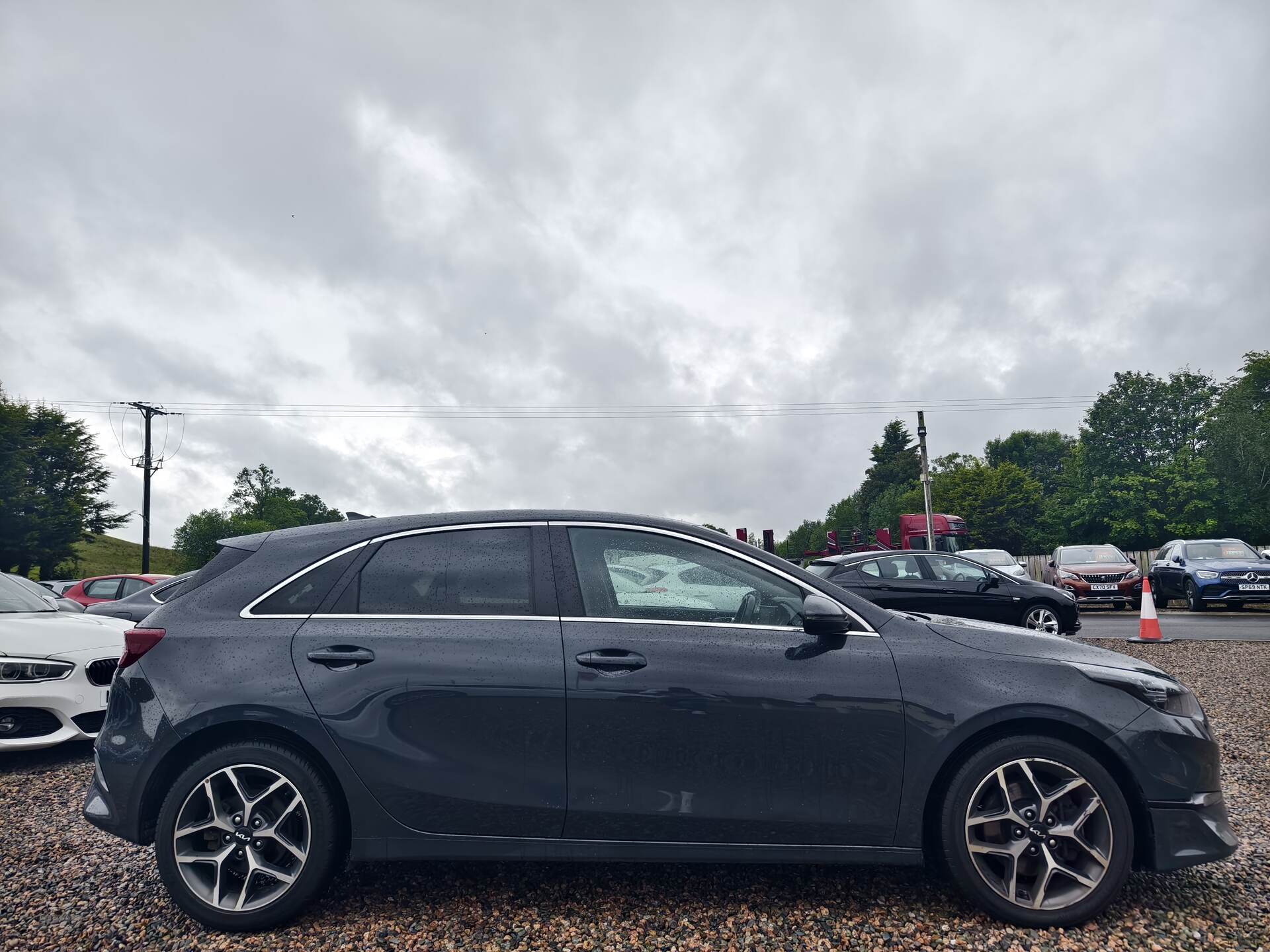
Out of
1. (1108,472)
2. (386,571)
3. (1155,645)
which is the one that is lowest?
(1155,645)

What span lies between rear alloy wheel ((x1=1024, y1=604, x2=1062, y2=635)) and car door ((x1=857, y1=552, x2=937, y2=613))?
4.24ft

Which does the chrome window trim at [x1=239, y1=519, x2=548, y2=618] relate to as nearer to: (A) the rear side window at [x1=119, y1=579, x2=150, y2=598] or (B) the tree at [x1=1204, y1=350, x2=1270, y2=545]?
(A) the rear side window at [x1=119, y1=579, x2=150, y2=598]

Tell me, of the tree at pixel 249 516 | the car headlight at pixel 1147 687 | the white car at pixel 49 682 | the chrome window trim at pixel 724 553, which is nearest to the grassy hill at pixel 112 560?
the tree at pixel 249 516

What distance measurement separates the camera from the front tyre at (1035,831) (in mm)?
2967

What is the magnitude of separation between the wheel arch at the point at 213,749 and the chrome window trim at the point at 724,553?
3.73ft

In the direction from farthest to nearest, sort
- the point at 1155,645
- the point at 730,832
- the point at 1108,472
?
the point at 1108,472
the point at 1155,645
the point at 730,832

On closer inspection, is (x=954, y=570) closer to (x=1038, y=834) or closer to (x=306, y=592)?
(x=1038, y=834)

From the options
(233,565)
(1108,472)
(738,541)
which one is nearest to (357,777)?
(233,565)

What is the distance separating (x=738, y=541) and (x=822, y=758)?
0.88m

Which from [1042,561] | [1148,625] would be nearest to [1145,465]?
[1042,561]

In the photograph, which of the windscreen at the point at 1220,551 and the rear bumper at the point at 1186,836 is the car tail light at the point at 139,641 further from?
the windscreen at the point at 1220,551

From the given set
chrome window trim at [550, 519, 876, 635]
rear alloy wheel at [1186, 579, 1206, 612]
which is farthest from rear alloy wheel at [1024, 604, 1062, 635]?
chrome window trim at [550, 519, 876, 635]

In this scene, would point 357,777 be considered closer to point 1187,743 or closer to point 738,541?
point 738,541

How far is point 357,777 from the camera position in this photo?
119 inches
